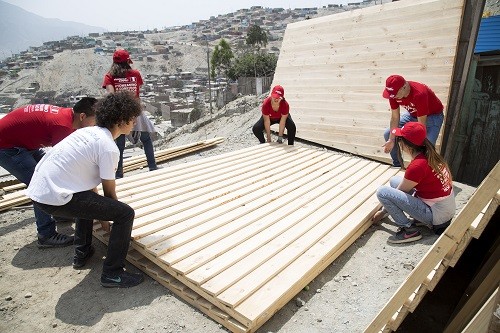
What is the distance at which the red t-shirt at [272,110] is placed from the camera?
5660 millimetres

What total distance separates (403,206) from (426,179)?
1.13 ft

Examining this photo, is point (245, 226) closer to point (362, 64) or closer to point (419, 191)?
point (419, 191)

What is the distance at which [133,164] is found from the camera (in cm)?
572

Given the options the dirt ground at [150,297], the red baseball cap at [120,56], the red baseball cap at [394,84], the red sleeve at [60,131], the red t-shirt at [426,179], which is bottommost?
the dirt ground at [150,297]

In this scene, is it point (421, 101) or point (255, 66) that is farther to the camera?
point (255, 66)

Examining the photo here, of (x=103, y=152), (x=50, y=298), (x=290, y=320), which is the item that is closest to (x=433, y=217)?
(x=290, y=320)

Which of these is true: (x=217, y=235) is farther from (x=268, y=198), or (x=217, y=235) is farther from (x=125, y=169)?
(x=125, y=169)

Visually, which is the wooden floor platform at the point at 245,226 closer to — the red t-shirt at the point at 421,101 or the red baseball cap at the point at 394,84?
the red t-shirt at the point at 421,101

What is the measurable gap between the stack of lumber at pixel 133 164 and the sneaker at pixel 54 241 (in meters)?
1.21

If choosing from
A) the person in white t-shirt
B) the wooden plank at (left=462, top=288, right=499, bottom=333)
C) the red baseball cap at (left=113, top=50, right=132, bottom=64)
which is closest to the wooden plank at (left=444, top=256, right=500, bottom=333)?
the wooden plank at (left=462, top=288, right=499, bottom=333)

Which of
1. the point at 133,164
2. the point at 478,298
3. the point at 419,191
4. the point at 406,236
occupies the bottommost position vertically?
the point at 133,164

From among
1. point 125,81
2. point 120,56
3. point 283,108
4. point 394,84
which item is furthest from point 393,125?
point 120,56

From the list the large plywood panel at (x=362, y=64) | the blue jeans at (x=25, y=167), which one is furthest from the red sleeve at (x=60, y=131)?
the large plywood panel at (x=362, y=64)

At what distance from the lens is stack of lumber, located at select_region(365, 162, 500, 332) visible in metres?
1.49
